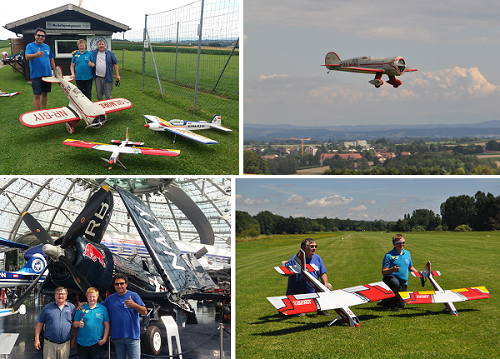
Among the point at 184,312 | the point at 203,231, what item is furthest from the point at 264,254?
the point at 184,312

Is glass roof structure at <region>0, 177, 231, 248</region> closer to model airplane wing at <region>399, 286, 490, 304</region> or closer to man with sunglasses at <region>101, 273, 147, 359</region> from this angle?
man with sunglasses at <region>101, 273, 147, 359</region>

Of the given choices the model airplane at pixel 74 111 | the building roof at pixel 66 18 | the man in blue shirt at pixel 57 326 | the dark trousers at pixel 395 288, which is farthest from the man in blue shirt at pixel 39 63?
the dark trousers at pixel 395 288

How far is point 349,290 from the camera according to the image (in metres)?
5.72

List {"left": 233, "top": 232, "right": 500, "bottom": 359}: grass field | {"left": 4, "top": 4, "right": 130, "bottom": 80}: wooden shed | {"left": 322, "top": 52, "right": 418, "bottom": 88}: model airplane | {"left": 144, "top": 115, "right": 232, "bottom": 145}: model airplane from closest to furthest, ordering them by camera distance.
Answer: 1. {"left": 233, "top": 232, "right": 500, "bottom": 359}: grass field
2. {"left": 322, "top": 52, "right": 418, "bottom": 88}: model airplane
3. {"left": 144, "top": 115, "right": 232, "bottom": 145}: model airplane
4. {"left": 4, "top": 4, "right": 130, "bottom": 80}: wooden shed

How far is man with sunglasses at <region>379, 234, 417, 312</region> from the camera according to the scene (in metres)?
6.00

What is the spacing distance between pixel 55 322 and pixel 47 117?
487cm

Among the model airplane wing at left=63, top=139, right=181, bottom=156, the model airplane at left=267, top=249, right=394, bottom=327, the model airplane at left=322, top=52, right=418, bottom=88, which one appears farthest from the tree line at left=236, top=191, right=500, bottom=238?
the model airplane wing at left=63, top=139, right=181, bottom=156

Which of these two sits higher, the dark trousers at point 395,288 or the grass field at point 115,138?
the grass field at point 115,138

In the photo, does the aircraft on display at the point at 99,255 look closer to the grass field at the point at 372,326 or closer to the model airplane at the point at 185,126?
the grass field at the point at 372,326

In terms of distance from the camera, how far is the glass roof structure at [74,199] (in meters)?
9.04

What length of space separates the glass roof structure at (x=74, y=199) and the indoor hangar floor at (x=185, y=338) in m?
3.34

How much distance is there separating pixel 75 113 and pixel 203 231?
4.99 meters

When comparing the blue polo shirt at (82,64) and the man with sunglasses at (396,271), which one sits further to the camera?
the blue polo shirt at (82,64)

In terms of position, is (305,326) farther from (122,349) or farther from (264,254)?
(264,254)
